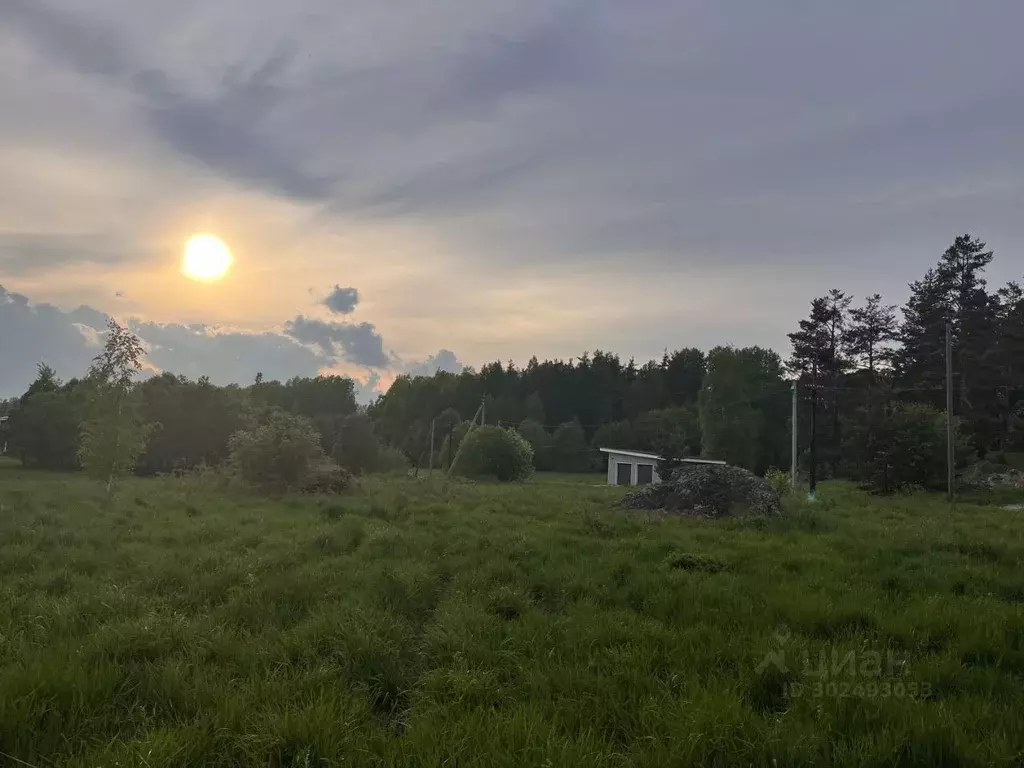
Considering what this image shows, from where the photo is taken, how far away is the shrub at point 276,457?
25938 millimetres

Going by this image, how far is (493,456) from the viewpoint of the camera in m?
43.4

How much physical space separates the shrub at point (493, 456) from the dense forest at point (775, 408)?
6.05 metres

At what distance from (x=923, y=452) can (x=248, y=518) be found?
27.9m

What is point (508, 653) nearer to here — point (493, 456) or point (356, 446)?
point (493, 456)

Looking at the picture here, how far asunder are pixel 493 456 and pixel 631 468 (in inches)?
447

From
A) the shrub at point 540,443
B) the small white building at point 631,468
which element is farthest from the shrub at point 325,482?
the shrub at point 540,443

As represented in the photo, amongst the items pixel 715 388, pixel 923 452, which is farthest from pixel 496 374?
pixel 923 452

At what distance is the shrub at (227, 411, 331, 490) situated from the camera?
85.1ft

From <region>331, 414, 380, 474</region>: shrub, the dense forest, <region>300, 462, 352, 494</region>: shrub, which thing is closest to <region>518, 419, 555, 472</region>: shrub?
the dense forest

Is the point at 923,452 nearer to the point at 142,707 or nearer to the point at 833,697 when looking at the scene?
the point at 833,697

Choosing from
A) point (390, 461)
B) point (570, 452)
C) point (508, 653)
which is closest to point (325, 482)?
point (508, 653)

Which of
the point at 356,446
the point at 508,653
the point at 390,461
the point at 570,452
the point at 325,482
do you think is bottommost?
the point at 390,461

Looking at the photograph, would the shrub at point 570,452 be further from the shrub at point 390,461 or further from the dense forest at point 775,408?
the shrub at point 390,461

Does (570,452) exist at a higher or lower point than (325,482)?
lower
